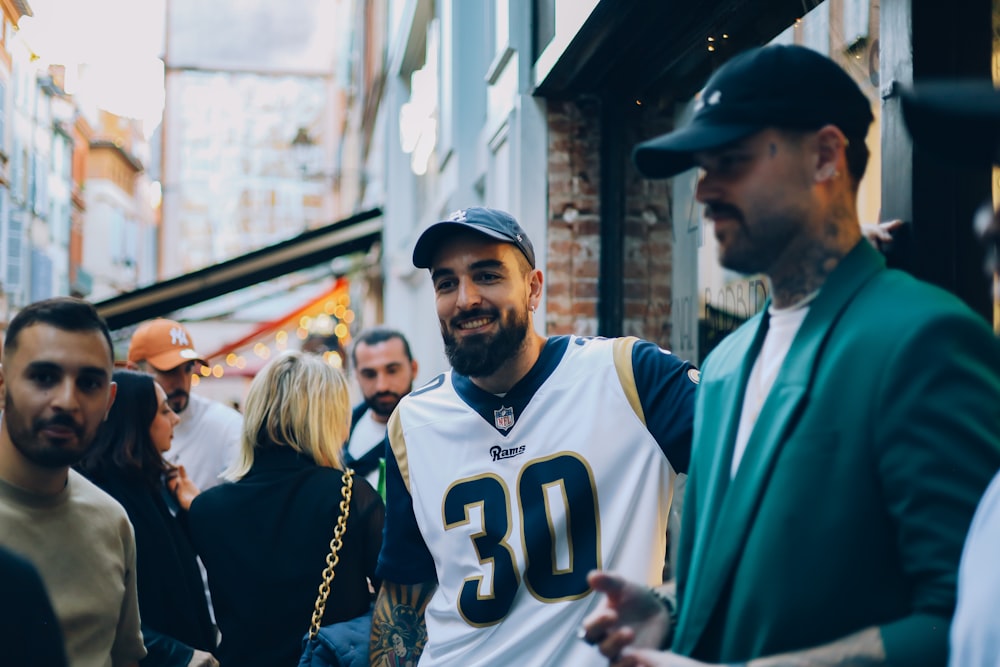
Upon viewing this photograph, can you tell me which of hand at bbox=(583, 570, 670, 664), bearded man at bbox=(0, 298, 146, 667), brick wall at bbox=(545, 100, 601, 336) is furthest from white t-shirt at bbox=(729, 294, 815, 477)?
brick wall at bbox=(545, 100, 601, 336)

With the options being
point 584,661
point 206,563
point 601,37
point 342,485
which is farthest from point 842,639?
point 601,37

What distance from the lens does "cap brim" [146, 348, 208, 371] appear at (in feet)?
17.8

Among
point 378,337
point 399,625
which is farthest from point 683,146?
point 378,337

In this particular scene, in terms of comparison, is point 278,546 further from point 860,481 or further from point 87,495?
point 860,481

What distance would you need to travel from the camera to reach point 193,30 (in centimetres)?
4091

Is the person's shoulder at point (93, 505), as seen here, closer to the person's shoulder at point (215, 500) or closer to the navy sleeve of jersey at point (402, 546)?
the person's shoulder at point (215, 500)

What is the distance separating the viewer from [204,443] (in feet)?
17.8

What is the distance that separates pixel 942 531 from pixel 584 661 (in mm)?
1460

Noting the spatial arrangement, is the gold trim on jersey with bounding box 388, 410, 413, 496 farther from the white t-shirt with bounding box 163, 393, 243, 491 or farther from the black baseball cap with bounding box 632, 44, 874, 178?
the white t-shirt with bounding box 163, 393, 243, 491

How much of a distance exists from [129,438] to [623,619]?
2.67 metres

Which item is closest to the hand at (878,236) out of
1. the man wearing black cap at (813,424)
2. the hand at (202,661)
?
the man wearing black cap at (813,424)

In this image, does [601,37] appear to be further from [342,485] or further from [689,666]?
[689,666]

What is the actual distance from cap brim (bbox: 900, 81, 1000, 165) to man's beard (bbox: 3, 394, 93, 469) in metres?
2.34

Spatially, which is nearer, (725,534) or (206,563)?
(725,534)
